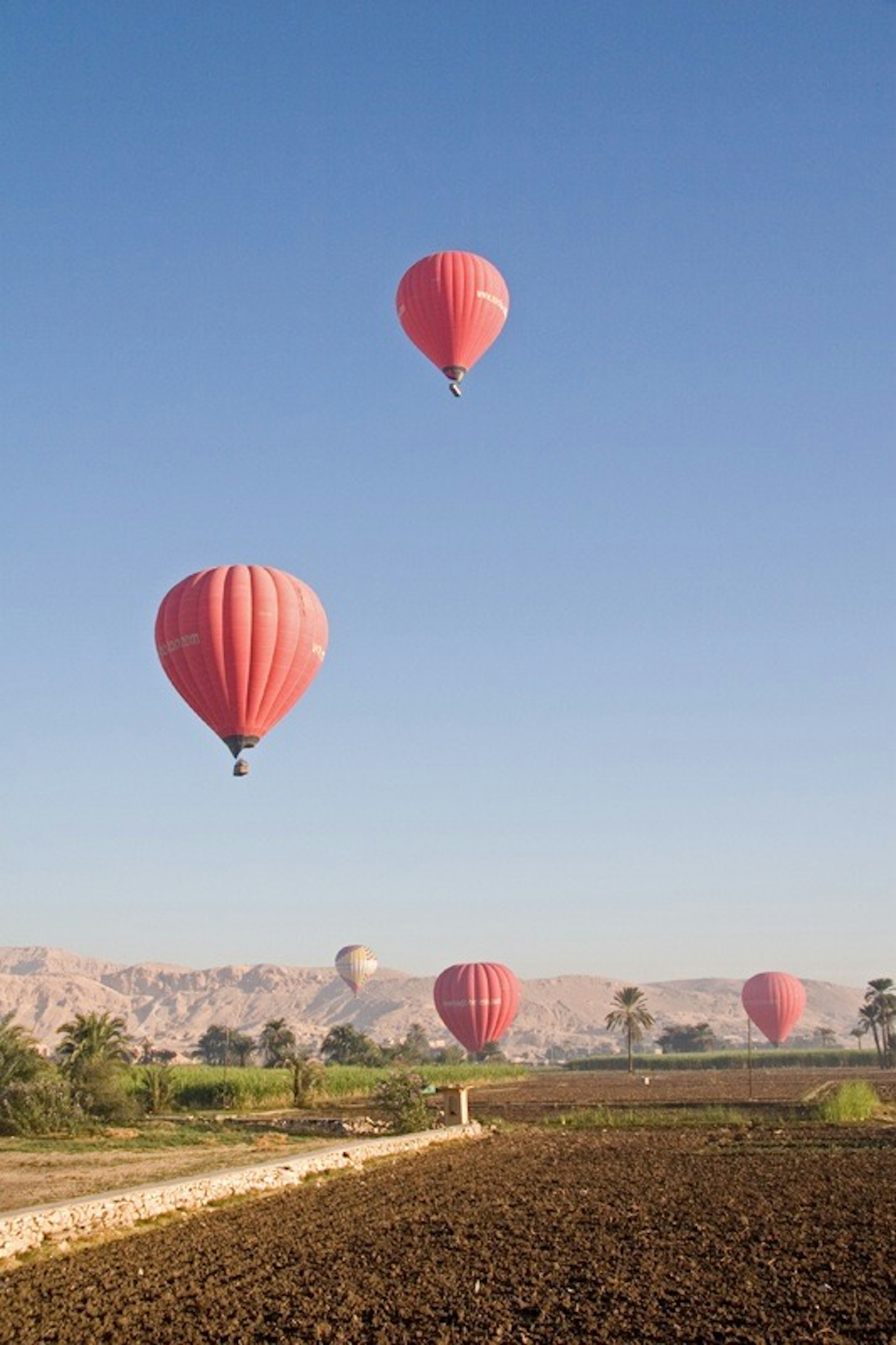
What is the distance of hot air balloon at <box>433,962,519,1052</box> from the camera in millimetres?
82500

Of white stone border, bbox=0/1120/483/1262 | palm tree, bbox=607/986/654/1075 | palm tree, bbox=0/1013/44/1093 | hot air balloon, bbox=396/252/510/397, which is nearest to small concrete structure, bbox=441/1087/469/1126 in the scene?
white stone border, bbox=0/1120/483/1262

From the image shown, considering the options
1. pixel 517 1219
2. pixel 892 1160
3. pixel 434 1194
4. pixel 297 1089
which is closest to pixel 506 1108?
pixel 297 1089

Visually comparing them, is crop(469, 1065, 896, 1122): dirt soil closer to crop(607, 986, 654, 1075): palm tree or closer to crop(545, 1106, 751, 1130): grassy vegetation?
crop(545, 1106, 751, 1130): grassy vegetation

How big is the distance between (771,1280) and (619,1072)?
124 m

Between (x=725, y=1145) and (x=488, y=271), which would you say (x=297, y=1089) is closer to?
(x=725, y=1145)

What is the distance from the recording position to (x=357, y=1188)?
93.9 feet

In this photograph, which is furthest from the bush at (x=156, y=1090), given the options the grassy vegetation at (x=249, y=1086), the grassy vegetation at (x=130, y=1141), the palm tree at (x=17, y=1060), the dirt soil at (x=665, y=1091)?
the dirt soil at (x=665, y=1091)

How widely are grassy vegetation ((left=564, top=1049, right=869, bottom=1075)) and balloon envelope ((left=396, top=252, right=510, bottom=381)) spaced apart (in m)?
105

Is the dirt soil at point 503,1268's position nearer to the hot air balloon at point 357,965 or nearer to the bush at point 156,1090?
the bush at point 156,1090


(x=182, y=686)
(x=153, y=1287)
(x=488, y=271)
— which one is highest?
(x=488, y=271)

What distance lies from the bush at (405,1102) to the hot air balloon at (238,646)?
43.9 ft

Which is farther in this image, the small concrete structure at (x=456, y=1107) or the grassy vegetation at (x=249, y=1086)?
the grassy vegetation at (x=249, y=1086)

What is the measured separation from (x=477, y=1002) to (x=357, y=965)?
75.4 meters

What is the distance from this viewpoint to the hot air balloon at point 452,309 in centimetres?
4769
